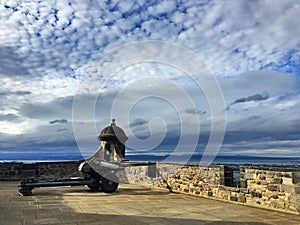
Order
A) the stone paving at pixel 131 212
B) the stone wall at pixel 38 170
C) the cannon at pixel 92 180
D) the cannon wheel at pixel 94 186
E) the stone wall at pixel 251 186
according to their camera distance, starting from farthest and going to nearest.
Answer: the stone wall at pixel 38 170
the cannon wheel at pixel 94 186
the cannon at pixel 92 180
the stone wall at pixel 251 186
the stone paving at pixel 131 212

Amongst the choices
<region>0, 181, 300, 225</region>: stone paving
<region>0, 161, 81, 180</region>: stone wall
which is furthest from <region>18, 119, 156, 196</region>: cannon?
<region>0, 161, 81, 180</region>: stone wall

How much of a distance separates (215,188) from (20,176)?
31.8 ft

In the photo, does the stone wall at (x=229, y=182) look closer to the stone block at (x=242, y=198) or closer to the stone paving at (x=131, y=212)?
the stone block at (x=242, y=198)

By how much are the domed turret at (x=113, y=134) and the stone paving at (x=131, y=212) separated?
610 centimetres

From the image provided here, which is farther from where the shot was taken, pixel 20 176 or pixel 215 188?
pixel 20 176

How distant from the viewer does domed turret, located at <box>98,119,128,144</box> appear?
47.3ft

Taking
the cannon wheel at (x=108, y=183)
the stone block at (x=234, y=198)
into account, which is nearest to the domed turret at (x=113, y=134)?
the cannon wheel at (x=108, y=183)

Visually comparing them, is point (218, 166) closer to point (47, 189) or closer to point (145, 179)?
point (145, 179)

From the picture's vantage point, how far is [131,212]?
6.47 metres

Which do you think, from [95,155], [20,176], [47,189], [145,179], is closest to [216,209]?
[145,179]

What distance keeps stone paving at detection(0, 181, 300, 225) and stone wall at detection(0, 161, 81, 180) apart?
615 cm

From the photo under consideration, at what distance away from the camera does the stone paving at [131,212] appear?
5.53 metres

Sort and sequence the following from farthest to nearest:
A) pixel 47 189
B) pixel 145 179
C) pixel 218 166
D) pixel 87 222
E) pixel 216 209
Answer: pixel 145 179 < pixel 47 189 < pixel 218 166 < pixel 216 209 < pixel 87 222

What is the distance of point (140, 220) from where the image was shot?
566cm
